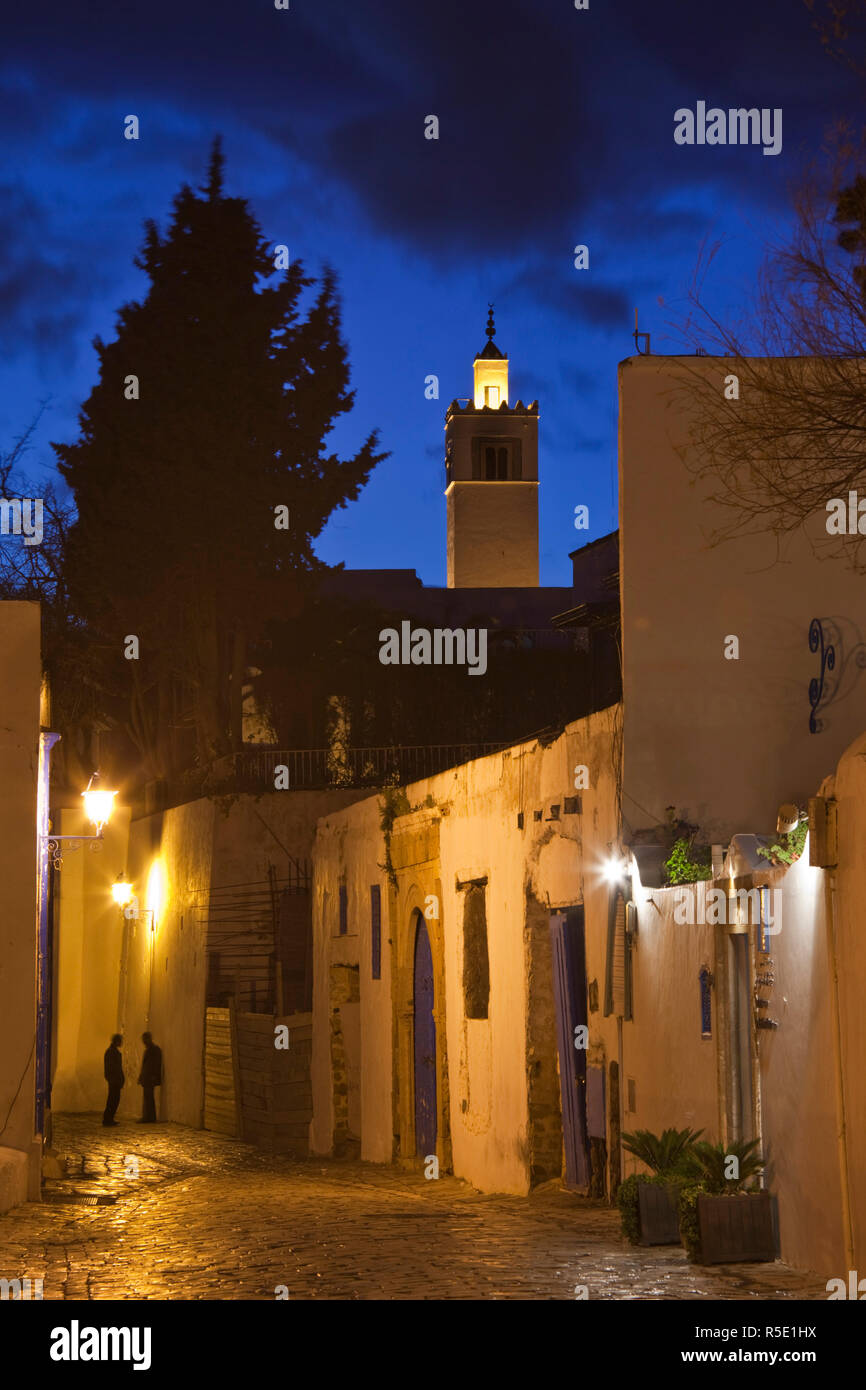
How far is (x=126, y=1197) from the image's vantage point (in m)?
14.6

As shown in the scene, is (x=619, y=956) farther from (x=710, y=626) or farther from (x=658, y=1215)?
(x=658, y=1215)

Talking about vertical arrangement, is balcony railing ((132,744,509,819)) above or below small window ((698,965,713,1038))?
above

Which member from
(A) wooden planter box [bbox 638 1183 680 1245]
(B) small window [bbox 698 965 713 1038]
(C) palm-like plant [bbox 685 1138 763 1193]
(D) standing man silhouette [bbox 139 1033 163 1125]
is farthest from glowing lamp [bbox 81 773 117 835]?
(D) standing man silhouette [bbox 139 1033 163 1125]

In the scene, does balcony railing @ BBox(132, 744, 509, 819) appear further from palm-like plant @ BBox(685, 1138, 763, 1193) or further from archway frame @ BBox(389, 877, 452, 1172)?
palm-like plant @ BBox(685, 1138, 763, 1193)

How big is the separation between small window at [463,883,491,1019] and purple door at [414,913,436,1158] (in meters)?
1.68

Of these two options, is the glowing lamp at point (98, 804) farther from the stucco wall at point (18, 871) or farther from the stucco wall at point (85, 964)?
the stucco wall at point (85, 964)

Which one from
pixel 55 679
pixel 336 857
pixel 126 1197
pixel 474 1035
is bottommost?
pixel 126 1197

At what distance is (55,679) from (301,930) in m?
9.81

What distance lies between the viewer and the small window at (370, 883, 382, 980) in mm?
20234

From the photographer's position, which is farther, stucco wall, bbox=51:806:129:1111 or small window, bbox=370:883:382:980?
stucco wall, bbox=51:806:129:1111

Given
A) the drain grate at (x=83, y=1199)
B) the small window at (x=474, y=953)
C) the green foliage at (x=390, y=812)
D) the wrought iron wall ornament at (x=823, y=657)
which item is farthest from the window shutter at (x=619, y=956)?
the green foliage at (x=390, y=812)

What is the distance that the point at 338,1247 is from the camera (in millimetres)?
9648
